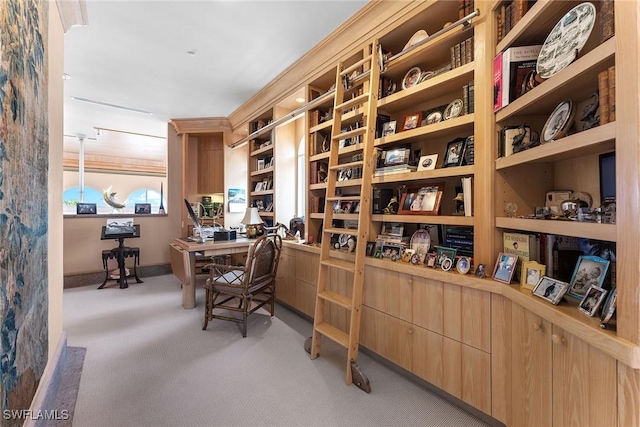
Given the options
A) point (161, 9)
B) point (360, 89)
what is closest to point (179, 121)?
point (161, 9)

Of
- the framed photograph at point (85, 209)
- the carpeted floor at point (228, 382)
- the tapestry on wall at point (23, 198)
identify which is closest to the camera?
the tapestry on wall at point (23, 198)

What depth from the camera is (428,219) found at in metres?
1.96

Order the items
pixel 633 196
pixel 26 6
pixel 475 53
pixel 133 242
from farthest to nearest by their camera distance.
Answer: pixel 133 242 → pixel 475 53 → pixel 26 6 → pixel 633 196

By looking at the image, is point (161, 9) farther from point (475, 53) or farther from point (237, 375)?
point (237, 375)

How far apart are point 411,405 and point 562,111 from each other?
1.88 m

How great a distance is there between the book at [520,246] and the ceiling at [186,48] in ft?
6.90

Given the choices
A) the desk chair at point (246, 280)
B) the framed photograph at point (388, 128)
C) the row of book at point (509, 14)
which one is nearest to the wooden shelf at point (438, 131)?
the framed photograph at point (388, 128)

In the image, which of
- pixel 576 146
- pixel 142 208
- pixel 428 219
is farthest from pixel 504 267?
pixel 142 208

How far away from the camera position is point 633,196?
2.95 feet

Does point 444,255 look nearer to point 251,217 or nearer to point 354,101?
point 354,101

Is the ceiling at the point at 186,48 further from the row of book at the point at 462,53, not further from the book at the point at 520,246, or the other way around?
the book at the point at 520,246

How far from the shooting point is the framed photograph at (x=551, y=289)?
1.22m

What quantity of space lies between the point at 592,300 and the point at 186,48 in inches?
145

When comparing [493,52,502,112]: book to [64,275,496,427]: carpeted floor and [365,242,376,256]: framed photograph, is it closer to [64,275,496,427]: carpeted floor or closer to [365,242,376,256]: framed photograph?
[365,242,376,256]: framed photograph
